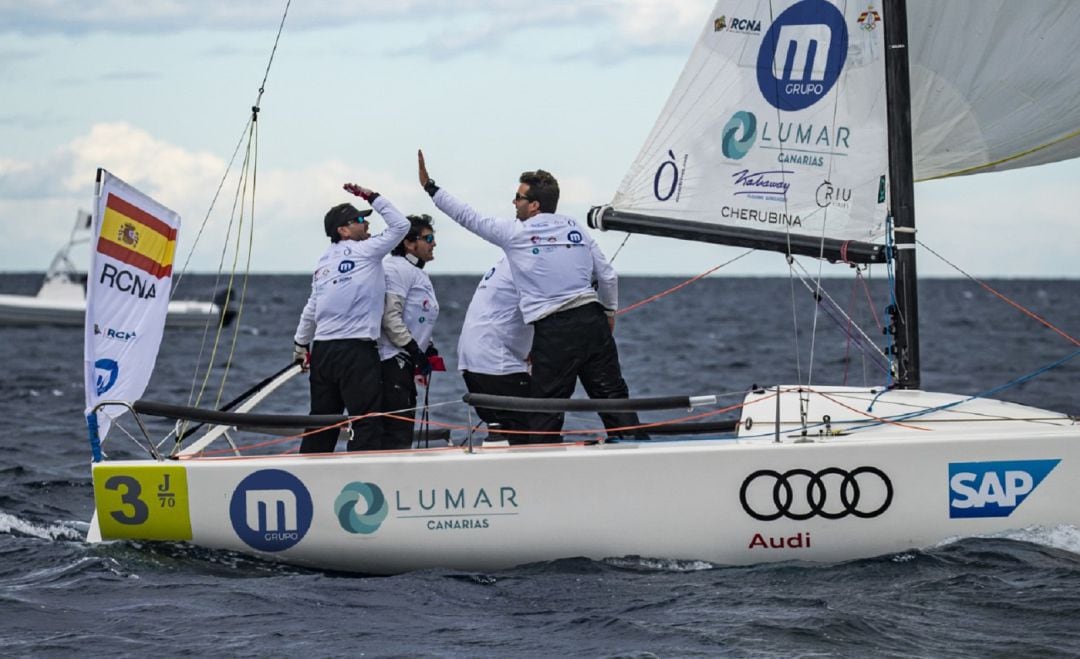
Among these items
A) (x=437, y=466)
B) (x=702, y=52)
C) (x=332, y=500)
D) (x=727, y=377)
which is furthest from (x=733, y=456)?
(x=727, y=377)

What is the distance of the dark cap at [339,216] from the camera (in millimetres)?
7008

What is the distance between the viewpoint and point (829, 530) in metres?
6.12

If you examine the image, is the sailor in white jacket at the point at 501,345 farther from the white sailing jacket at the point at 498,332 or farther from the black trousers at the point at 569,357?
the black trousers at the point at 569,357

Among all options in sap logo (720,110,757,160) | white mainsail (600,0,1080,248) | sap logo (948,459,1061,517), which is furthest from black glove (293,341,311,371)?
sap logo (948,459,1061,517)

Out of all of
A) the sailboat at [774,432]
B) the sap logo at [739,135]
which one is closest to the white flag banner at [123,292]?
the sailboat at [774,432]

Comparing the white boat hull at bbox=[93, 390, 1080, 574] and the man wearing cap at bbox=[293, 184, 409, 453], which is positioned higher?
the man wearing cap at bbox=[293, 184, 409, 453]

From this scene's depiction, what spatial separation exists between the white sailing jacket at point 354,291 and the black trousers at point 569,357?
77 centimetres

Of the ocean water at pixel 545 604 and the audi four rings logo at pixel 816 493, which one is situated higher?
the audi four rings logo at pixel 816 493

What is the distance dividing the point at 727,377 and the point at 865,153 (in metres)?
12.6

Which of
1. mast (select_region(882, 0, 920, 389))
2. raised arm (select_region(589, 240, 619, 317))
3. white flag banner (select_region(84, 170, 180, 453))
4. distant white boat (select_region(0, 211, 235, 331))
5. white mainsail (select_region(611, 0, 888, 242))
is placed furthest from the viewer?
distant white boat (select_region(0, 211, 235, 331))

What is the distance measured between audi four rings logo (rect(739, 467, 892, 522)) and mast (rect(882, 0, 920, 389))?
1.09 m

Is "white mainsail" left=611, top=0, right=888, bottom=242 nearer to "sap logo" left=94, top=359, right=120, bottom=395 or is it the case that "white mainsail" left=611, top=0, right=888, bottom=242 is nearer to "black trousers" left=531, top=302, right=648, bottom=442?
"black trousers" left=531, top=302, right=648, bottom=442

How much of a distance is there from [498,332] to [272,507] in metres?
1.34

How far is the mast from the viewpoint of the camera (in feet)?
22.8
